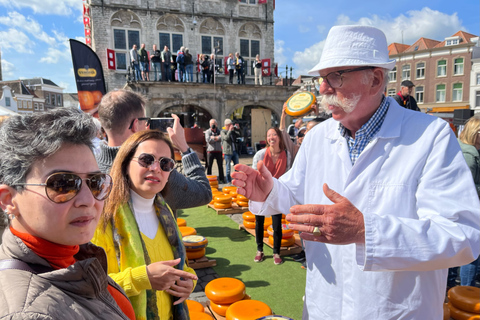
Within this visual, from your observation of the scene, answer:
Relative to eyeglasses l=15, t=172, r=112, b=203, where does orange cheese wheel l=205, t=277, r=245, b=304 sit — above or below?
below

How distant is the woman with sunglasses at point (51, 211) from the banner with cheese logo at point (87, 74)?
30.0 feet

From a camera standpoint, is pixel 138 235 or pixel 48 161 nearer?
pixel 48 161

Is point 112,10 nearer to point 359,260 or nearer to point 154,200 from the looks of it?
point 154,200

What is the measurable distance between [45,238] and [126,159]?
1.08m

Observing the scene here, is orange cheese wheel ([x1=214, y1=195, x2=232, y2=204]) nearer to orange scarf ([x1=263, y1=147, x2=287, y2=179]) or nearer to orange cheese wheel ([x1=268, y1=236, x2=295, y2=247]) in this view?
orange cheese wheel ([x1=268, y1=236, x2=295, y2=247])

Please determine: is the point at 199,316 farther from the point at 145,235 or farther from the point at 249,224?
the point at 249,224

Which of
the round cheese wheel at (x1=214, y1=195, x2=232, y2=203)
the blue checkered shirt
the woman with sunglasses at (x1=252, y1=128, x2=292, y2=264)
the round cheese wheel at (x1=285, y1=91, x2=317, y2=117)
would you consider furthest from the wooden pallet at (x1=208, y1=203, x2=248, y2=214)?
the blue checkered shirt

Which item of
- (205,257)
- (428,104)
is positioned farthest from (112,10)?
(428,104)

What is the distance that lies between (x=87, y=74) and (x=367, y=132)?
32.5 feet

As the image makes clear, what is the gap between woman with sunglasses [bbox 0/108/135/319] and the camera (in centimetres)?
89

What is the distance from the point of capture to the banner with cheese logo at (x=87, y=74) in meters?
9.25

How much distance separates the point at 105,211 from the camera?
185 cm

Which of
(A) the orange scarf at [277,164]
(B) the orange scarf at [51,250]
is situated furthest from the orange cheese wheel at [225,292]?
(B) the orange scarf at [51,250]

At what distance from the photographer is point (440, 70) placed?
36.8 m
